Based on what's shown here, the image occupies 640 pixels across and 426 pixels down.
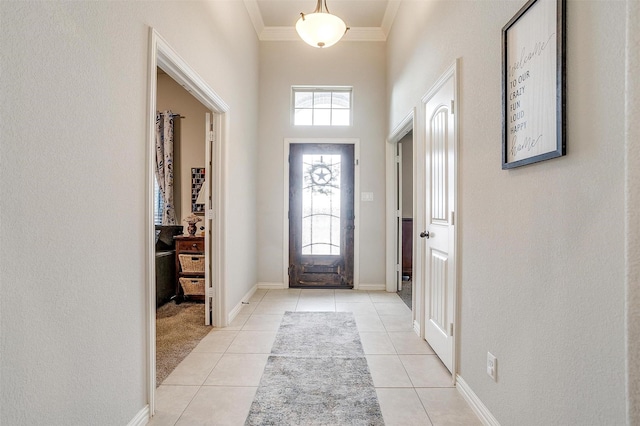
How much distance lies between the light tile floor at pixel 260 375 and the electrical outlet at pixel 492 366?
11.8 inches

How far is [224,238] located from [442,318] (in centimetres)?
195

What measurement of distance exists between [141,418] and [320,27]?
319cm

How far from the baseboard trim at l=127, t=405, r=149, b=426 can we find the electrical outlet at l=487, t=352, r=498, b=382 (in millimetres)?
1764

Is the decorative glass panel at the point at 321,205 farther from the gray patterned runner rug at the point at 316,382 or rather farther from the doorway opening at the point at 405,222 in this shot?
the gray patterned runner rug at the point at 316,382

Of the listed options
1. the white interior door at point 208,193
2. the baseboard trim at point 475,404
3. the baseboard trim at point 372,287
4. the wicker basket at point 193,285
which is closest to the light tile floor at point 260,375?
the baseboard trim at point 475,404

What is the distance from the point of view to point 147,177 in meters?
1.70

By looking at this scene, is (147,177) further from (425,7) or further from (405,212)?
(405,212)

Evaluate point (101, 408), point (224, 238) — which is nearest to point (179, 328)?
point (224, 238)

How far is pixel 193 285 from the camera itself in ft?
12.4

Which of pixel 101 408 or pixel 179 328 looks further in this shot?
pixel 179 328

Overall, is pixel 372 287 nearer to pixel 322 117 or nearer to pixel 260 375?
pixel 322 117

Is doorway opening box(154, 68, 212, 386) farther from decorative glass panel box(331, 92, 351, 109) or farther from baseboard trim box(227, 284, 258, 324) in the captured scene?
decorative glass panel box(331, 92, 351, 109)

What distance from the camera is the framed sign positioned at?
1155mm

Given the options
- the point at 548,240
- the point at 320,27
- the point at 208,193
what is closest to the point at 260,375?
the point at 208,193
